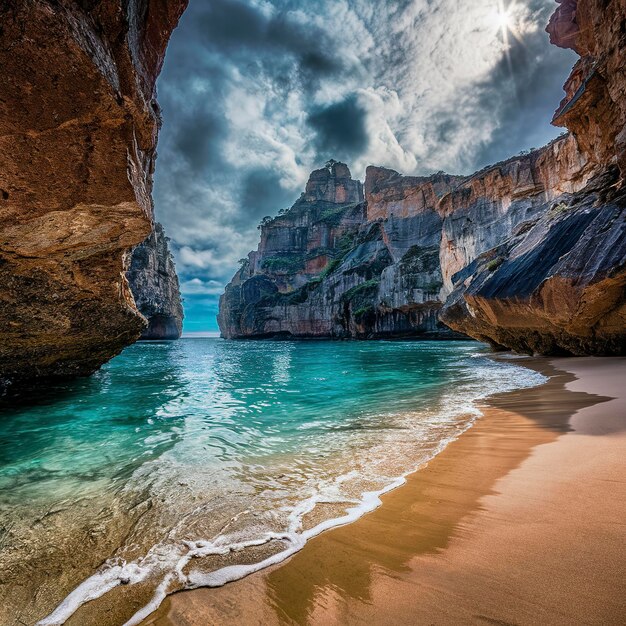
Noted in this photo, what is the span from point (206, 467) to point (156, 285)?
47.0m

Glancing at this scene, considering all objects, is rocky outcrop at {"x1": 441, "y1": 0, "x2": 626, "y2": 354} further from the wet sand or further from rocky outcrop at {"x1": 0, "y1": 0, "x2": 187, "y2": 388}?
rocky outcrop at {"x1": 0, "y1": 0, "x2": 187, "y2": 388}

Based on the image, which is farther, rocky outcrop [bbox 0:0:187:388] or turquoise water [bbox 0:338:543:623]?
rocky outcrop [bbox 0:0:187:388]

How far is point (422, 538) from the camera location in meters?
1.95

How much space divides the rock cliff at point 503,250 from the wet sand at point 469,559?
853cm

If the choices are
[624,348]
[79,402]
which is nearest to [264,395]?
[79,402]

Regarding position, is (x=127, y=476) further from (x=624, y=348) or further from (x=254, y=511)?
(x=624, y=348)

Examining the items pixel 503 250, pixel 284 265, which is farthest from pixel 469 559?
pixel 284 265

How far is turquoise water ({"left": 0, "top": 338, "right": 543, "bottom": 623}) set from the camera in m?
2.14

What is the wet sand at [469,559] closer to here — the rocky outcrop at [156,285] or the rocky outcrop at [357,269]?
the rocky outcrop at [357,269]

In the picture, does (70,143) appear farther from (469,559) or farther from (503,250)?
(503,250)

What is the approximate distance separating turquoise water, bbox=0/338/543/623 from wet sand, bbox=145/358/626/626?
232 mm

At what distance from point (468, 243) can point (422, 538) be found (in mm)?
30308

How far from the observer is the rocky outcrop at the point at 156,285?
41375 mm

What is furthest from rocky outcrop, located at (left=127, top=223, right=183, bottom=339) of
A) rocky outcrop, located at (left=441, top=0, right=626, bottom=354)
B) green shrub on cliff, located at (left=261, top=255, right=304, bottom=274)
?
rocky outcrop, located at (left=441, top=0, right=626, bottom=354)
